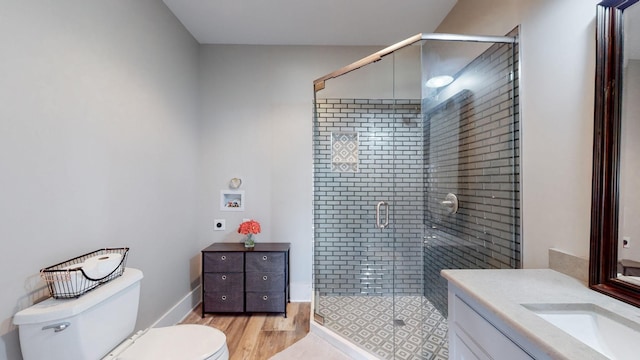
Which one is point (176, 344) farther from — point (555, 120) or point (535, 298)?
point (555, 120)

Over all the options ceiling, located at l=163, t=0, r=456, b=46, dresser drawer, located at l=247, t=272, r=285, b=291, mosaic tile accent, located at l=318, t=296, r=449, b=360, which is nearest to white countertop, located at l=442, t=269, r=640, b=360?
mosaic tile accent, located at l=318, t=296, r=449, b=360

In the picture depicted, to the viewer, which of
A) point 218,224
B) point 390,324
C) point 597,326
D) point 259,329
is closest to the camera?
point 597,326

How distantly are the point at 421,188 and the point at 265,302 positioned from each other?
176 centimetres

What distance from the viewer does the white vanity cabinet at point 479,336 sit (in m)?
0.76

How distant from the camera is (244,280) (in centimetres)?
242

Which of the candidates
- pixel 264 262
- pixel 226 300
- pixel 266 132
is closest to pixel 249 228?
pixel 264 262

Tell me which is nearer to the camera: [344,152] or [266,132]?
[344,152]

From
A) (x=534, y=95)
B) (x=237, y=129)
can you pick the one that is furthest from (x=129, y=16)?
(x=534, y=95)

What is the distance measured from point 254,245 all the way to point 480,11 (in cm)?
267

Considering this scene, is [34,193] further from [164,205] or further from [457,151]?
[457,151]

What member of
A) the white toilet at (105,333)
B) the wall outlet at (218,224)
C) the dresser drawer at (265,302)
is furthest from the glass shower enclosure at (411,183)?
the white toilet at (105,333)

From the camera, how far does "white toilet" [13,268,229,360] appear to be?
40.6 inches

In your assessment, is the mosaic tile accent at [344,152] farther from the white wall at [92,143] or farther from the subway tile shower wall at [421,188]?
the white wall at [92,143]

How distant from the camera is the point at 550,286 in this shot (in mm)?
1043
